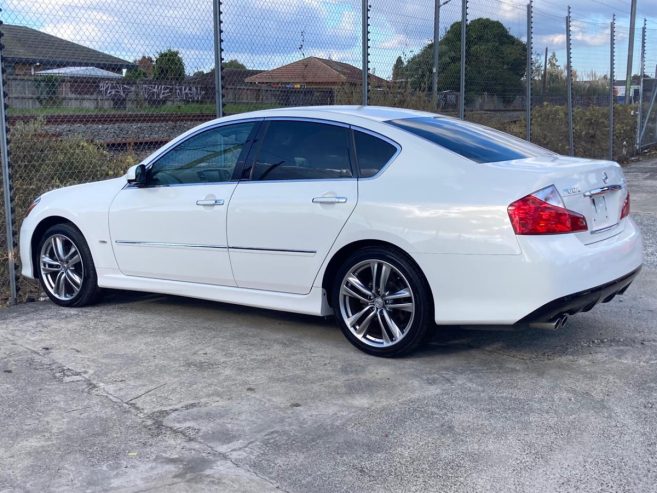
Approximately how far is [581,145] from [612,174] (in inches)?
528

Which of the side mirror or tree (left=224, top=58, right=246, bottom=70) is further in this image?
tree (left=224, top=58, right=246, bottom=70)

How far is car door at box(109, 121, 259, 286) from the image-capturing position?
19.0 ft

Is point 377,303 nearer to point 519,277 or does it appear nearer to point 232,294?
point 519,277

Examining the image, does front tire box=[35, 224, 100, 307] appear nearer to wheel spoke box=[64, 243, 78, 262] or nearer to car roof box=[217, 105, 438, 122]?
wheel spoke box=[64, 243, 78, 262]

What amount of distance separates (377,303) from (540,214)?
1.22 m

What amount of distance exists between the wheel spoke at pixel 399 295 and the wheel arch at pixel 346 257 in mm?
142

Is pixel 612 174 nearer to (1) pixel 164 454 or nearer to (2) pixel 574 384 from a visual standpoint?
(2) pixel 574 384

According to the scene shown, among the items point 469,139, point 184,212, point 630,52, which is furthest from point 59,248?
point 630,52

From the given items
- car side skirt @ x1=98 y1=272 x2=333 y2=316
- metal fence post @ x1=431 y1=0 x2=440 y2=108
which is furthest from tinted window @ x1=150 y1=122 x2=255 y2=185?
metal fence post @ x1=431 y1=0 x2=440 y2=108

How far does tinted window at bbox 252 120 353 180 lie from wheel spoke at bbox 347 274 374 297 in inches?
27.3

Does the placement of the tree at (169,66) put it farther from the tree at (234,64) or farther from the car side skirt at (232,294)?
the car side skirt at (232,294)

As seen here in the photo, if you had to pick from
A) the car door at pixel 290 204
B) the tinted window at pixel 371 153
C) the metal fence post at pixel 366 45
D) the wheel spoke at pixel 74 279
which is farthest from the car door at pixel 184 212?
the metal fence post at pixel 366 45

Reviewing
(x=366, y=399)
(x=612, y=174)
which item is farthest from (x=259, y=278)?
(x=612, y=174)

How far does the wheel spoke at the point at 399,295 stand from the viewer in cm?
497
